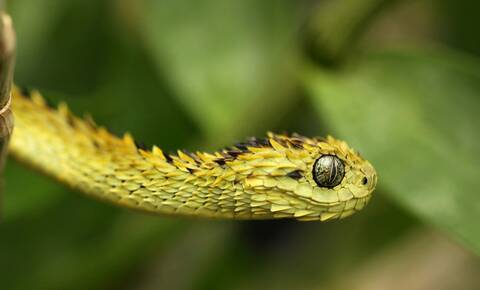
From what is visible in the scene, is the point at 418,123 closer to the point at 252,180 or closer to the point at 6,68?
the point at 252,180

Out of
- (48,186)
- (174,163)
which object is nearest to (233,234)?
(48,186)

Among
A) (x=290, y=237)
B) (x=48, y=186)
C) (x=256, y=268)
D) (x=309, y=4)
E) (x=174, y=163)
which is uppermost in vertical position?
(x=309, y=4)

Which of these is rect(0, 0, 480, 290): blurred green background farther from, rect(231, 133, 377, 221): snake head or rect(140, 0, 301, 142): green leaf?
rect(231, 133, 377, 221): snake head

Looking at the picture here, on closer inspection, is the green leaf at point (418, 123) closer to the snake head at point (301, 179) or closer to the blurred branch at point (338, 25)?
the blurred branch at point (338, 25)

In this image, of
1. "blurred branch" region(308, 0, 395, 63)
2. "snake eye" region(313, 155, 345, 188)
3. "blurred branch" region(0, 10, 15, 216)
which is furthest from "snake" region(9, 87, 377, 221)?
"blurred branch" region(308, 0, 395, 63)

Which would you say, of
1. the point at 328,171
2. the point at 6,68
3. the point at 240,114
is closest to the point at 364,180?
the point at 328,171

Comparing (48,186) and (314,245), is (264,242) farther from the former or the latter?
(48,186)
